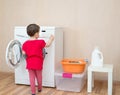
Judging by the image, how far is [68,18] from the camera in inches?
138

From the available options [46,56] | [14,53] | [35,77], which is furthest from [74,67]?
[14,53]

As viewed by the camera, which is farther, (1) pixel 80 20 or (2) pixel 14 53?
(1) pixel 80 20

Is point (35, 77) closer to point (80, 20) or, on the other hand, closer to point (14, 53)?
point (14, 53)

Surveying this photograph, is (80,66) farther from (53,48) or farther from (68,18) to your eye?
(68,18)

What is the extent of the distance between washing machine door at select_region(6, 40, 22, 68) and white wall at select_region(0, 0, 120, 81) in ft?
2.76

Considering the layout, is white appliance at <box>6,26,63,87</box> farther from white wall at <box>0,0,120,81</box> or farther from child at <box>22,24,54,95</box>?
white wall at <box>0,0,120,81</box>

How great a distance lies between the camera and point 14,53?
2975 mm

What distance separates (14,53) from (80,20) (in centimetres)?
130

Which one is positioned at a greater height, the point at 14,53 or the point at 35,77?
the point at 14,53

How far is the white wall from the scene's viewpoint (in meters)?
3.31

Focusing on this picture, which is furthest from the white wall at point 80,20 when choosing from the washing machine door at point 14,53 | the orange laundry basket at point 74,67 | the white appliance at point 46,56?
the washing machine door at point 14,53

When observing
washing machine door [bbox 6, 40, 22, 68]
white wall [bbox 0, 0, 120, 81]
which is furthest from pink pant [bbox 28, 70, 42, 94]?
A: white wall [bbox 0, 0, 120, 81]

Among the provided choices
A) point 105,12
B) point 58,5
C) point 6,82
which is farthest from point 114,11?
point 6,82

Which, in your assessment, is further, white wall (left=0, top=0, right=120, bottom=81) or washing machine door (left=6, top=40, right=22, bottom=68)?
white wall (left=0, top=0, right=120, bottom=81)
